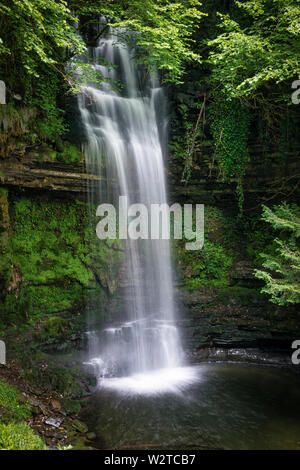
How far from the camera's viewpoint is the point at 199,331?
351 inches

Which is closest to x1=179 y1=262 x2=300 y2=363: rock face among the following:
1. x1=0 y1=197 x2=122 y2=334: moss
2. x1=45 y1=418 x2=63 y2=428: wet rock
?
x1=0 y1=197 x2=122 y2=334: moss

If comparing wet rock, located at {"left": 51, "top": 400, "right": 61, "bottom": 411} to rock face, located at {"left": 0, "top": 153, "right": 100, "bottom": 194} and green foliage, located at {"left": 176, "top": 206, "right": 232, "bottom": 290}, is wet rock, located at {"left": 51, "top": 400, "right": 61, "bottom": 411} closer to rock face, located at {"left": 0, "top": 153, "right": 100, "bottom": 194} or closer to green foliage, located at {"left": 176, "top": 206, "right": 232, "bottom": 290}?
rock face, located at {"left": 0, "top": 153, "right": 100, "bottom": 194}

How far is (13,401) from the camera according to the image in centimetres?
499

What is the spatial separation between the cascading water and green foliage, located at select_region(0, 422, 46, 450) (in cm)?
305

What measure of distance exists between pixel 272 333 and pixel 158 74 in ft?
33.3

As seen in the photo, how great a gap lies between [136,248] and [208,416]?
484cm

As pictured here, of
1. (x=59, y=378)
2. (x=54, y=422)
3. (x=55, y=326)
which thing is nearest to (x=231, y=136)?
(x=55, y=326)

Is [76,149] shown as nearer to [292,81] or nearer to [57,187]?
[57,187]

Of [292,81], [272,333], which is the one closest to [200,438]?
[272,333]

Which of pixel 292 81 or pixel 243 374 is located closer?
pixel 243 374

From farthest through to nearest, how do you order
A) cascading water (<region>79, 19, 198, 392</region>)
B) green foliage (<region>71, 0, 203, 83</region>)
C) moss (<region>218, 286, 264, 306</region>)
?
1. moss (<region>218, 286, 264, 306</region>)
2. green foliage (<region>71, 0, 203, 83</region>)
3. cascading water (<region>79, 19, 198, 392</region>)

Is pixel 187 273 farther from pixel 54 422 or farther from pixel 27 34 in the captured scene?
pixel 27 34

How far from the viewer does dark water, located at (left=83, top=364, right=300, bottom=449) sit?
4945 mm
